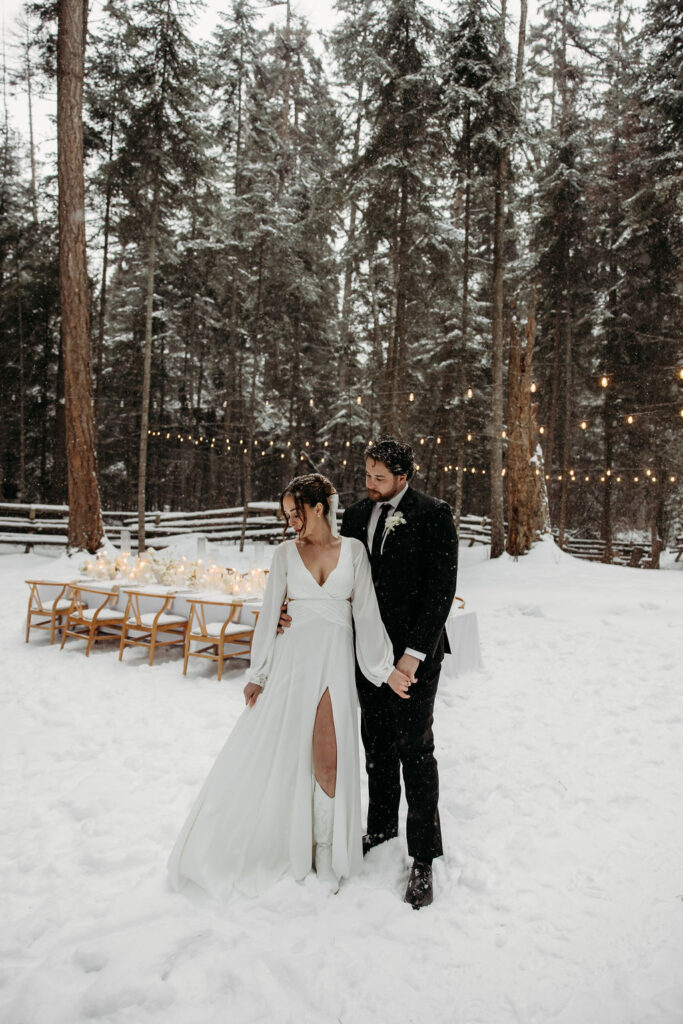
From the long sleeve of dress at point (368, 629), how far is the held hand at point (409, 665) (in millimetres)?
64

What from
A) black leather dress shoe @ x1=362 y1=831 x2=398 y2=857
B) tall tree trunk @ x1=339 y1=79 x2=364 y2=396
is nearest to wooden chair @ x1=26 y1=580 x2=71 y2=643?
black leather dress shoe @ x1=362 y1=831 x2=398 y2=857

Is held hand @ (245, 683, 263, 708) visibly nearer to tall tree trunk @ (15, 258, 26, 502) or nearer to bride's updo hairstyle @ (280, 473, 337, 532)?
bride's updo hairstyle @ (280, 473, 337, 532)

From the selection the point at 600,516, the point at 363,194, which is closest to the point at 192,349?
the point at 363,194

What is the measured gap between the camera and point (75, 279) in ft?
40.0

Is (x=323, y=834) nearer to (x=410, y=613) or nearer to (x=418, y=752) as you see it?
(x=418, y=752)

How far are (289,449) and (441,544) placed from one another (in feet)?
59.8

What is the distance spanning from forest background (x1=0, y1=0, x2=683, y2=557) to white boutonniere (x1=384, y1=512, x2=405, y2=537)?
36.0 feet

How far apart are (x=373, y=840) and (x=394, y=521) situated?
177 centimetres

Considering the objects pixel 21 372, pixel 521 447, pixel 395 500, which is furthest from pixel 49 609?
pixel 21 372

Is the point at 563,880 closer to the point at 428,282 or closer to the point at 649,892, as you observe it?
the point at 649,892

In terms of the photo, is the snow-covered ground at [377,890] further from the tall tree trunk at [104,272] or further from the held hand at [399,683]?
the tall tree trunk at [104,272]

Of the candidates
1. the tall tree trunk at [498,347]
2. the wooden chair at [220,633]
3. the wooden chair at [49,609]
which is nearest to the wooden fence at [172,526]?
the tall tree trunk at [498,347]

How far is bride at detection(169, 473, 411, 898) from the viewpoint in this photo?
8.89 feet

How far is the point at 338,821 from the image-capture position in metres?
2.73
